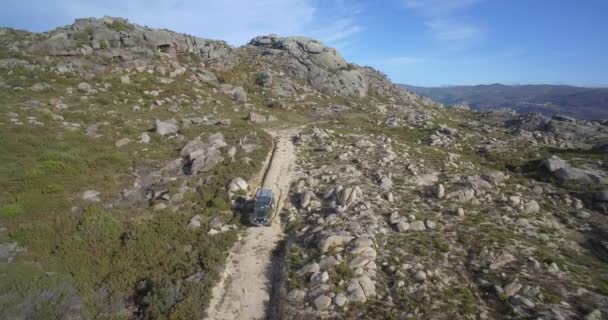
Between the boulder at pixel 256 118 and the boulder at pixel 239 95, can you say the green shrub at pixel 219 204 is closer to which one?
the boulder at pixel 256 118

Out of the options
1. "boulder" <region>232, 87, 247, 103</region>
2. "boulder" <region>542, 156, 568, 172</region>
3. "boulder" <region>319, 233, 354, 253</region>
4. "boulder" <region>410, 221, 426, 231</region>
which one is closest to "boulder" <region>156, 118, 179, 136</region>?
"boulder" <region>232, 87, 247, 103</region>

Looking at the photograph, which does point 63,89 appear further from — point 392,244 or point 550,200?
point 550,200

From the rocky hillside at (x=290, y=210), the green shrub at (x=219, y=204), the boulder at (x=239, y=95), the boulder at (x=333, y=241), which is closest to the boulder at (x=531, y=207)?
the rocky hillside at (x=290, y=210)

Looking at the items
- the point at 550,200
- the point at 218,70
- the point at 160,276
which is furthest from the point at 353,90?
the point at 160,276

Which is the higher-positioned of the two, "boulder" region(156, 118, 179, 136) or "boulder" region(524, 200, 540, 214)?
"boulder" region(156, 118, 179, 136)

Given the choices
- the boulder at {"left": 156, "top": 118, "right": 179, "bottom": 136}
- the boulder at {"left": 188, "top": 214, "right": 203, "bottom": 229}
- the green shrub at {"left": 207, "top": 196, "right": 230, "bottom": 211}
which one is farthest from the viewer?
the boulder at {"left": 156, "top": 118, "right": 179, "bottom": 136}

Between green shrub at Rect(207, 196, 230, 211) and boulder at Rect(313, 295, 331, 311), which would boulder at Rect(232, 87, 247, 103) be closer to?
green shrub at Rect(207, 196, 230, 211)

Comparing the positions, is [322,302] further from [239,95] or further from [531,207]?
[239,95]
